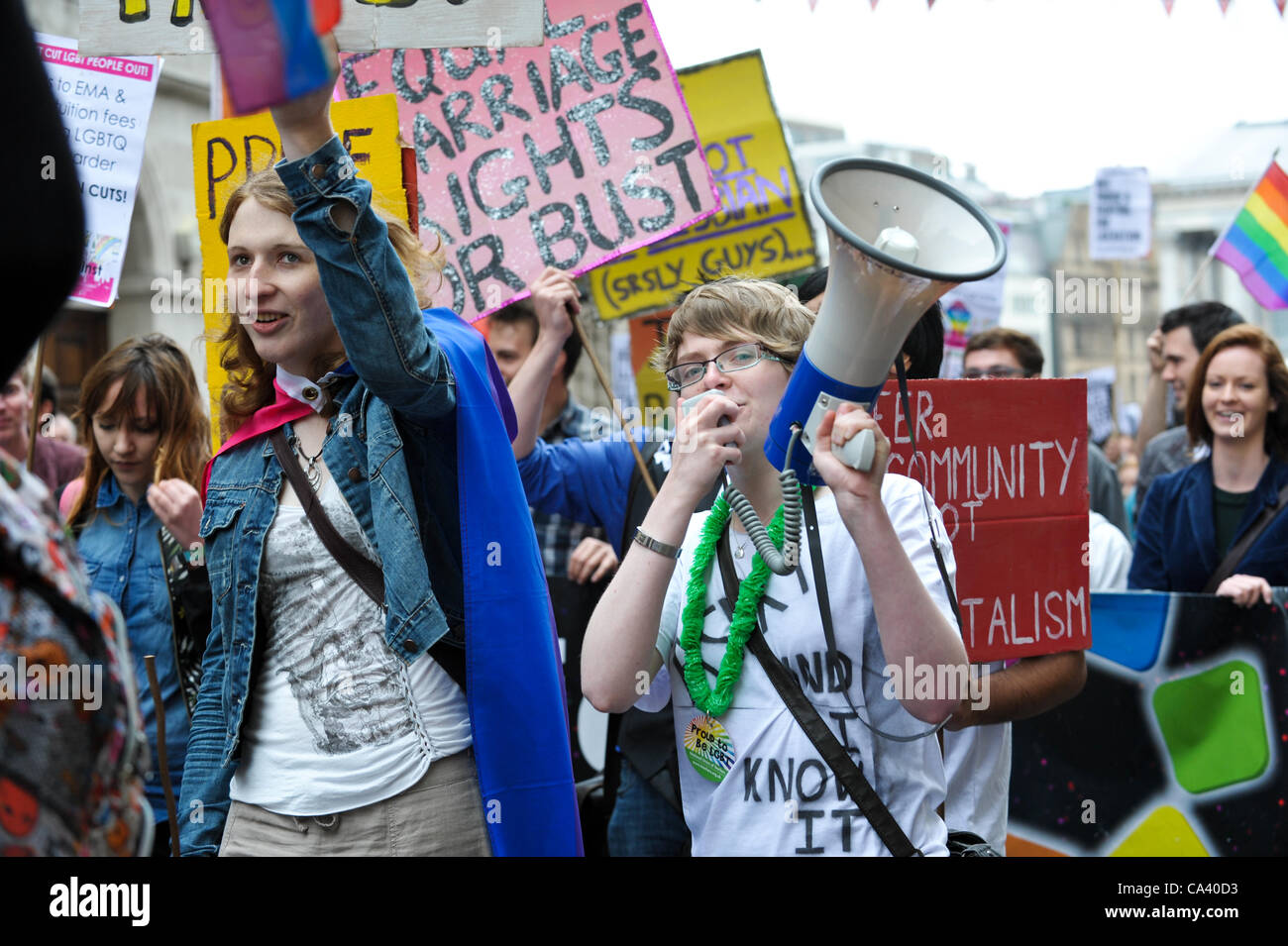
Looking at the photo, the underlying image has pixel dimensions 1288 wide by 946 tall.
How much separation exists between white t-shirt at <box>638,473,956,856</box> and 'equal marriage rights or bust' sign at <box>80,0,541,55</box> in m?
1.60

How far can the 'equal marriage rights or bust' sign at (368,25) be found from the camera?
308 centimetres

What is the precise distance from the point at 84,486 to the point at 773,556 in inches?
97.1

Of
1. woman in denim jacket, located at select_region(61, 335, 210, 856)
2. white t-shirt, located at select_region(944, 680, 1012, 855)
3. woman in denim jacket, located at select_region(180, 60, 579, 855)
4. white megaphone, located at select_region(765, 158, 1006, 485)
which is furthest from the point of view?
woman in denim jacket, located at select_region(61, 335, 210, 856)

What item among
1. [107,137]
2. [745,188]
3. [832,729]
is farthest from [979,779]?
[745,188]

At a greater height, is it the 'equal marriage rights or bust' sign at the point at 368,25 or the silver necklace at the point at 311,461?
the 'equal marriage rights or bust' sign at the point at 368,25

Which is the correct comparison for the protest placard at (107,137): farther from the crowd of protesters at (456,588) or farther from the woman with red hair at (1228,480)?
the woman with red hair at (1228,480)

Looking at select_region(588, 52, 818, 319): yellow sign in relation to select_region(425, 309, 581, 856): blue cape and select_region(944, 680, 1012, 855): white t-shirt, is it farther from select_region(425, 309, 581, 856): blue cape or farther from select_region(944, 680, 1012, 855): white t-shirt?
select_region(425, 309, 581, 856): blue cape

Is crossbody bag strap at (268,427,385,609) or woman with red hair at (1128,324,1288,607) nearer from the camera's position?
crossbody bag strap at (268,427,385,609)

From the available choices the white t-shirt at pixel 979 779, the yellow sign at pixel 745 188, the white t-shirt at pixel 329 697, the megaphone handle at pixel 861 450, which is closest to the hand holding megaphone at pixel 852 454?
the megaphone handle at pixel 861 450

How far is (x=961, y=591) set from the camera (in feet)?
9.35

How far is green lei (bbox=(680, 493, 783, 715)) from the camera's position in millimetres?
2100

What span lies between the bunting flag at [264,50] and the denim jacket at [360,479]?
18.1 inches

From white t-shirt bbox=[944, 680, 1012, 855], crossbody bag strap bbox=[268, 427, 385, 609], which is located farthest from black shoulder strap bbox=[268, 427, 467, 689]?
white t-shirt bbox=[944, 680, 1012, 855]

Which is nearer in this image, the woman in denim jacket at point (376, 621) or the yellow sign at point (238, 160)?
the woman in denim jacket at point (376, 621)
